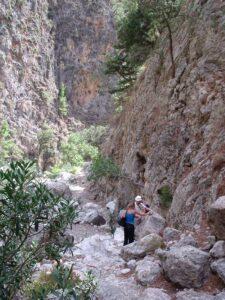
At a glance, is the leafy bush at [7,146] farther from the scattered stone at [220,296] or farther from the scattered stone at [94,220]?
the scattered stone at [220,296]

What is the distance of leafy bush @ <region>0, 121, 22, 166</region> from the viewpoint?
38.6 meters

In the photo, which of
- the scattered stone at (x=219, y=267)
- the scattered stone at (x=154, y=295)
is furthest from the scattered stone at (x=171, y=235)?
the scattered stone at (x=154, y=295)

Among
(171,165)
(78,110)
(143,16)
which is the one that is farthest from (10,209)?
(78,110)

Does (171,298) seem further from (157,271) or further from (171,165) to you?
(171,165)

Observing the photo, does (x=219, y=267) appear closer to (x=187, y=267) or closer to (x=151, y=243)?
(x=187, y=267)

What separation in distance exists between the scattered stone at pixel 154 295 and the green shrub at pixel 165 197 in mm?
6605

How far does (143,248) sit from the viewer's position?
8.02 metres

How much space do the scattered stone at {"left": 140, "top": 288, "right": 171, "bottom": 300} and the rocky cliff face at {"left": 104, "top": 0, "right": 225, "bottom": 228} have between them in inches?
117

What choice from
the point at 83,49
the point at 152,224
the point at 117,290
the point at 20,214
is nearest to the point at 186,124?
the point at 152,224

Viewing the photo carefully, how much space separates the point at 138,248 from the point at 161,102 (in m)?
8.95

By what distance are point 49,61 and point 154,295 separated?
50.1 meters

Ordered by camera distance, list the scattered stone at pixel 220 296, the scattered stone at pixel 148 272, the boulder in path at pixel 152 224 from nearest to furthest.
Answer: the scattered stone at pixel 220 296 → the scattered stone at pixel 148 272 → the boulder in path at pixel 152 224

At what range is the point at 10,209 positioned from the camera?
406 cm

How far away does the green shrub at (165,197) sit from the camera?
12.7 metres
